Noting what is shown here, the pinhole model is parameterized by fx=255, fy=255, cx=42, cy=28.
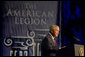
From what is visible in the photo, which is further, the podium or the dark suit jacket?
the dark suit jacket

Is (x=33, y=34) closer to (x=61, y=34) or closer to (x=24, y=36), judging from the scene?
(x=24, y=36)

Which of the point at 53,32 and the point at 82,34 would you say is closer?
the point at 53,32

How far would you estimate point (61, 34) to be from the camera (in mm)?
7812

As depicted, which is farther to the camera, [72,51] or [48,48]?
[48,48]

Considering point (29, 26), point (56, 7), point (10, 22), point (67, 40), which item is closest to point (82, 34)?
point (67, 40)

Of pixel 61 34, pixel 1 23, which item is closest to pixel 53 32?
pixel 61 34

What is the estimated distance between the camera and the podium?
477 centimetres

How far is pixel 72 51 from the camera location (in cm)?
479

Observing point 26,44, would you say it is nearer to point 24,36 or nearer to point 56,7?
point 24,36

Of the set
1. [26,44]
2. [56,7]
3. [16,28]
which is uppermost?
[56,7]

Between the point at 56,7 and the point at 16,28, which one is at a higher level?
the point at 56,7

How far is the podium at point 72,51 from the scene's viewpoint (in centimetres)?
477

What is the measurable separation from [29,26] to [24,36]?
34cm

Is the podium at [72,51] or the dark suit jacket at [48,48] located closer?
the podium at [72,51]
